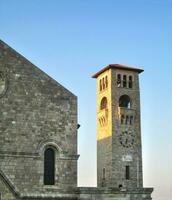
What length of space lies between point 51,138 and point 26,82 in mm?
3243

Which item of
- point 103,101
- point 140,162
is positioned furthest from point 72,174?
point 103,101

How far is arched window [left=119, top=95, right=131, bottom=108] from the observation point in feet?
161

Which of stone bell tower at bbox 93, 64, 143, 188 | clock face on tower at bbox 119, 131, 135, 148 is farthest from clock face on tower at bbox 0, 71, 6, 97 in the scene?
clock face on tower at bbox 119, 131, 135, 148

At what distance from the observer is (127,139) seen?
46.8m

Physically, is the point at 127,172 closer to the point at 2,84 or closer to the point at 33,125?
the point at 33,125

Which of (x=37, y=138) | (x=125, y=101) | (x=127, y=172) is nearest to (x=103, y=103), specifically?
(x=125, y=101)

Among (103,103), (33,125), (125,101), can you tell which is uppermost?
(125,101)

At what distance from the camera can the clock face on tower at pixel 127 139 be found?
1821 inches

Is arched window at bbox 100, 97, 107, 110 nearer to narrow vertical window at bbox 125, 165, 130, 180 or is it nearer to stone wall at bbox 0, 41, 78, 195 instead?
narrow vertical window at bbox 125, 165, 130, 180

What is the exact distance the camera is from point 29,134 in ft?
76.8

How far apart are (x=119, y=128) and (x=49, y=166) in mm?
23845

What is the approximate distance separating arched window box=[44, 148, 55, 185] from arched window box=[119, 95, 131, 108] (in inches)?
1020

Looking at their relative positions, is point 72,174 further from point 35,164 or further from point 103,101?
point 103,101

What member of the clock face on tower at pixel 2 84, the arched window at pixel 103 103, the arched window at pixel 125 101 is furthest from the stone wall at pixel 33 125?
the arched window at pixel 103 103
